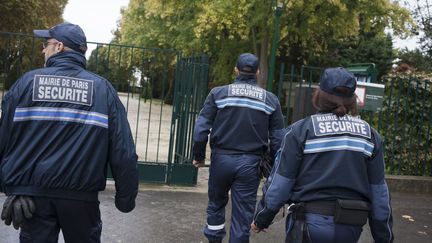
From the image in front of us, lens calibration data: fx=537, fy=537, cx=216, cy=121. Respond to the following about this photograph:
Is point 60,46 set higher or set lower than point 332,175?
higher

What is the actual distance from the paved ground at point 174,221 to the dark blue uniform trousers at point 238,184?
110cm

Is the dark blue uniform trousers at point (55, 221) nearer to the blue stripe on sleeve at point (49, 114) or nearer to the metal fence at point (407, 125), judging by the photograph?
the blue stripe on sleeve at point (49, 114)

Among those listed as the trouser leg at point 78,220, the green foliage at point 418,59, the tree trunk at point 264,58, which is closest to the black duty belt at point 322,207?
the trouser leg at point 78,220

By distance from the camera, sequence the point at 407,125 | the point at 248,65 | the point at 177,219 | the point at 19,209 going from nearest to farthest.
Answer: the point at 19,209 → the point at 248,65 → the point at 177,219 → the point at 407,125

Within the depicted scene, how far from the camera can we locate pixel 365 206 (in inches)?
128

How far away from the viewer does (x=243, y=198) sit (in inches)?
198

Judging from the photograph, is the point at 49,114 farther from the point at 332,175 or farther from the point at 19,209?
the point at 332,175

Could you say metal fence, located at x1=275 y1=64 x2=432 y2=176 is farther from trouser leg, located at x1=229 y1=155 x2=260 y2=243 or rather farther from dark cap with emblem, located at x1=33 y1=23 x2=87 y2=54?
dark cap with emblem, located at x1=33 y1=23 x2=87 y2=54

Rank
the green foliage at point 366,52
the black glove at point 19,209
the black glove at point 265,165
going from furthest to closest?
the green foliage at point 366,52, the black glove at point 265,165, the black glove at point 19,209

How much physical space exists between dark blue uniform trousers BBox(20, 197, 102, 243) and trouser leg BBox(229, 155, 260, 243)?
202cm

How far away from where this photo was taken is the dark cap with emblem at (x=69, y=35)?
3.37 metres

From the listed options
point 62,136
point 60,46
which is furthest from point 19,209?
point 60,46

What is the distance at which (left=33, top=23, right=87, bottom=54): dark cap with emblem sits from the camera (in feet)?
11.1

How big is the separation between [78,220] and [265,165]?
2.38m
